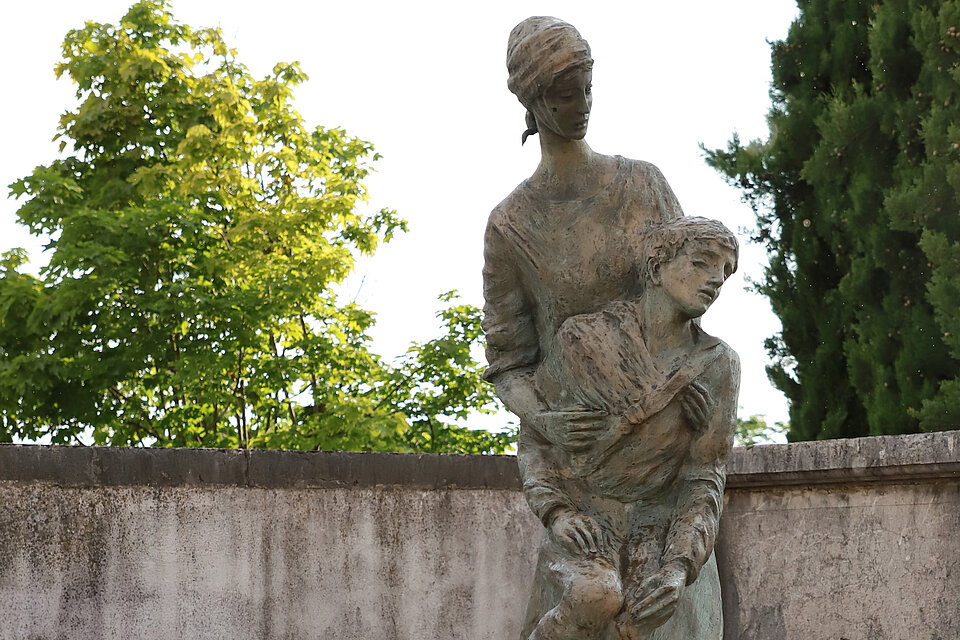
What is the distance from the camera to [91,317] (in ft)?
52.5

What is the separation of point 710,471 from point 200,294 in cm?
1188

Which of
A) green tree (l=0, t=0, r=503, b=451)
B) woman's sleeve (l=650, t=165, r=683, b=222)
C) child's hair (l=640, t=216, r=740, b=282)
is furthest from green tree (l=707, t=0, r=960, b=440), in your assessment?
child's hair (l=640, t=216, r=740, b=282)

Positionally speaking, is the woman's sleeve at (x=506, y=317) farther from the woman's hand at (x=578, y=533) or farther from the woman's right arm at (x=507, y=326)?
the woman's hand at (x=578, y=533)

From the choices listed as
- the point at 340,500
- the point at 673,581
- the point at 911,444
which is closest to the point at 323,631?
the point at 340,500

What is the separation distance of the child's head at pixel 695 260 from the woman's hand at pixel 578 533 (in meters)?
0.64

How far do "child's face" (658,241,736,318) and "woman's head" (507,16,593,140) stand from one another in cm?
51

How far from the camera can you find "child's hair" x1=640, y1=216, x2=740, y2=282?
12.4 ft

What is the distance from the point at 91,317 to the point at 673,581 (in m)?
13.4

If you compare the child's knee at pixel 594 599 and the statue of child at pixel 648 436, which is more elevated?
the statue of child at pixel 648 436

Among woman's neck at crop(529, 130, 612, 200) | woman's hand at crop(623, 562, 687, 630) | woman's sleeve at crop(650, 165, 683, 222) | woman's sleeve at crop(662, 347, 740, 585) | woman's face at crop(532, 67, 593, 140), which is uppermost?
woman's face at crop(532, 67, 593, 140)

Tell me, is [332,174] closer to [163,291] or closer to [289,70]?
[289,70]

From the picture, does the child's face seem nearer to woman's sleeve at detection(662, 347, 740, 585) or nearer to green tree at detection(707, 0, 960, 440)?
woman's sleeve at detection(662, 347, 740, 585)

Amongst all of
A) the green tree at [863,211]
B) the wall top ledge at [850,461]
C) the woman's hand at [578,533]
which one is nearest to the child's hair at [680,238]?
the woman's hand at [578,533]

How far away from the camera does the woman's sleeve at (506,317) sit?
417 centimetres
